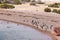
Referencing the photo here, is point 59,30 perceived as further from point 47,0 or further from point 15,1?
point 47,0

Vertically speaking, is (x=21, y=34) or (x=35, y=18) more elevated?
(x=21, y=34)

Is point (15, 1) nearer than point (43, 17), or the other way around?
point (43, 17)

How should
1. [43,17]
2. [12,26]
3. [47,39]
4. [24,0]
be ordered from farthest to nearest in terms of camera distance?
1. [24,0]
2. [43,17]
3. [12,26]
4. [47,39]

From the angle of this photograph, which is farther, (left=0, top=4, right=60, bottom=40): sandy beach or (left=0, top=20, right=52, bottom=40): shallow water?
(left=0, top=4, right=60, bottom=40): sandy beach

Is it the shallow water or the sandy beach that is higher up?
the shallow water

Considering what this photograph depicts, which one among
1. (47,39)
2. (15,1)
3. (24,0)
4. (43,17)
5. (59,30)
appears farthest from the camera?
(24,0)

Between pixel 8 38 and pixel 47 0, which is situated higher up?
pixel 8 38

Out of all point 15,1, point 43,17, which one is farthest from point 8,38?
point 15,1

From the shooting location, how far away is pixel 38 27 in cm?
2048

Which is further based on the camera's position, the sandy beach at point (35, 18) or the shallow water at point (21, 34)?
A: the sandy beach at point (35, 18)

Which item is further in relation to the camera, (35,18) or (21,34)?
(35,18)

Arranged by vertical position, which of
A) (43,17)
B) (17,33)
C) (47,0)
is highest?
(17,33)

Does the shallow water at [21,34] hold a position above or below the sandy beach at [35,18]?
above

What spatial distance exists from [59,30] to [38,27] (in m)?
3.03
